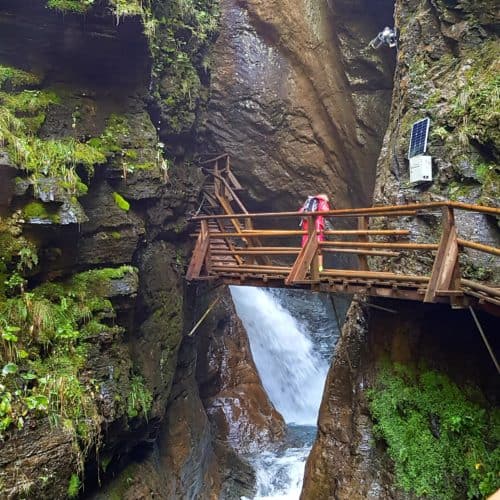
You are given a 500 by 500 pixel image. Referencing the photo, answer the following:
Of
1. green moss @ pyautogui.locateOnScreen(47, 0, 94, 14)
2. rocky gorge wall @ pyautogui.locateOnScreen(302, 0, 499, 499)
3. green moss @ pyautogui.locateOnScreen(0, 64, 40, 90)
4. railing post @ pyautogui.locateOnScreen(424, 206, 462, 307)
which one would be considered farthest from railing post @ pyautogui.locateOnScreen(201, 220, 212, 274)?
railing post @ pyautogui.locateOnScreen(424, 206, 462, 307)

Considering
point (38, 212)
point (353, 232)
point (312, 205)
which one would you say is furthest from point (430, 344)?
point (38, 212)

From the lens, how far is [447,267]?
5.02m

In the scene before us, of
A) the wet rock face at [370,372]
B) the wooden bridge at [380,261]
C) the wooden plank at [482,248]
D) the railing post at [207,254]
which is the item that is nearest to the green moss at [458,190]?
the wooden bridge at [380,261]

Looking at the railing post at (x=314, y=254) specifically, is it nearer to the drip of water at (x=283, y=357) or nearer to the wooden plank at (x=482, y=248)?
the wooden plank at (x=482, y=248)

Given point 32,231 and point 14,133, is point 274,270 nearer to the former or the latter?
point 32,231

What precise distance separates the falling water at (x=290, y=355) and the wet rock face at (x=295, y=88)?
465cm

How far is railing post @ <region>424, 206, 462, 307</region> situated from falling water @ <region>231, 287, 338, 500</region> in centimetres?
630

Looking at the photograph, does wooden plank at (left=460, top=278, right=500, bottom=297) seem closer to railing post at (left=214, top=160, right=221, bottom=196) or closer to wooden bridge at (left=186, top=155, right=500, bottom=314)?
wooden bridge at (left=186, top=155, right=500, bottom=314)

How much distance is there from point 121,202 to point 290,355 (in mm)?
8629

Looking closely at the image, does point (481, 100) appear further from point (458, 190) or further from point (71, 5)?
point (71, 5)

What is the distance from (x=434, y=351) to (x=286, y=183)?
28.1 feet

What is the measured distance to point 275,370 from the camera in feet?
44.7

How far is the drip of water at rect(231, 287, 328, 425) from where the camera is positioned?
13.0m

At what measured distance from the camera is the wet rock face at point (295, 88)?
13.3 meters
